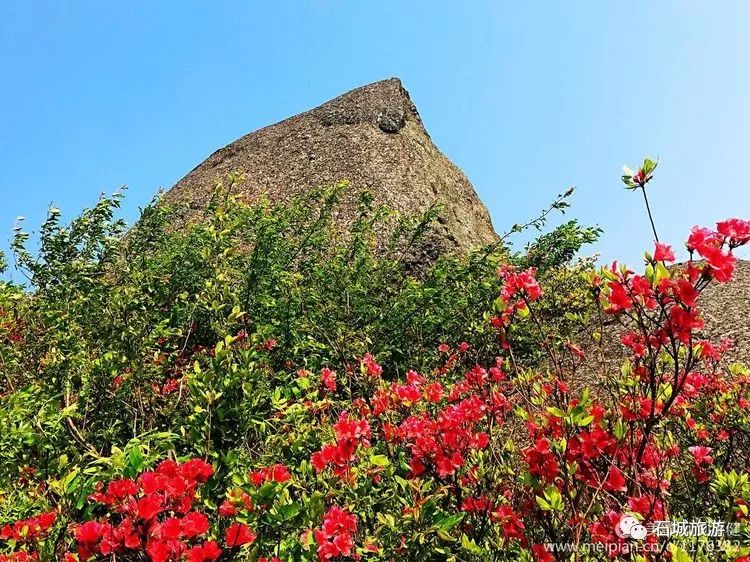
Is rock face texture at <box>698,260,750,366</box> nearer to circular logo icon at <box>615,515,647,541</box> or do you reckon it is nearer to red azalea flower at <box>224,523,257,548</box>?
circular logo icon at <box>615,515,647,541</box>

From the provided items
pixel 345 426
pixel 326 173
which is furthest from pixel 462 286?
pixel 326 173

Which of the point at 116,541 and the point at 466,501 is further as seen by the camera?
the point at 466,501

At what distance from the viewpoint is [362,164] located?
1220 centimetres

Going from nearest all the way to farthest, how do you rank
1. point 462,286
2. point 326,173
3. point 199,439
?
point 199,439
point 462,286
point 326,173

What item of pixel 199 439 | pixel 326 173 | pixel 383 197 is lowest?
pixel 199 439

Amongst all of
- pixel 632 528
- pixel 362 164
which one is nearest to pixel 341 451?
pixel 632 528

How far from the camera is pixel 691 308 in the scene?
1660 mm

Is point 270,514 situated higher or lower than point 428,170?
lower

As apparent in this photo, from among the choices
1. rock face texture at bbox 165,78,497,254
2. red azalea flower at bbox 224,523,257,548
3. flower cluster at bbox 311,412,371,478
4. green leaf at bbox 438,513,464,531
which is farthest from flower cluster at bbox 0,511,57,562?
rock face texture at bbox 165,78,497,254

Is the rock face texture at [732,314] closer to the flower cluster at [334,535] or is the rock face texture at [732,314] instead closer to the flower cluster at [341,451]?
the flower cluster at [341,451]

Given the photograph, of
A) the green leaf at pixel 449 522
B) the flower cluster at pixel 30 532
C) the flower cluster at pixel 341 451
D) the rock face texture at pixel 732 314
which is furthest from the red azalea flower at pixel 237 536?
the rock face texture at pixel 732 314

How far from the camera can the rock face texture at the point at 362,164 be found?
1155 centimetres

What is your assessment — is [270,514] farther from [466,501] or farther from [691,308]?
[691,308]

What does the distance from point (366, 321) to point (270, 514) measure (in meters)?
4.43
